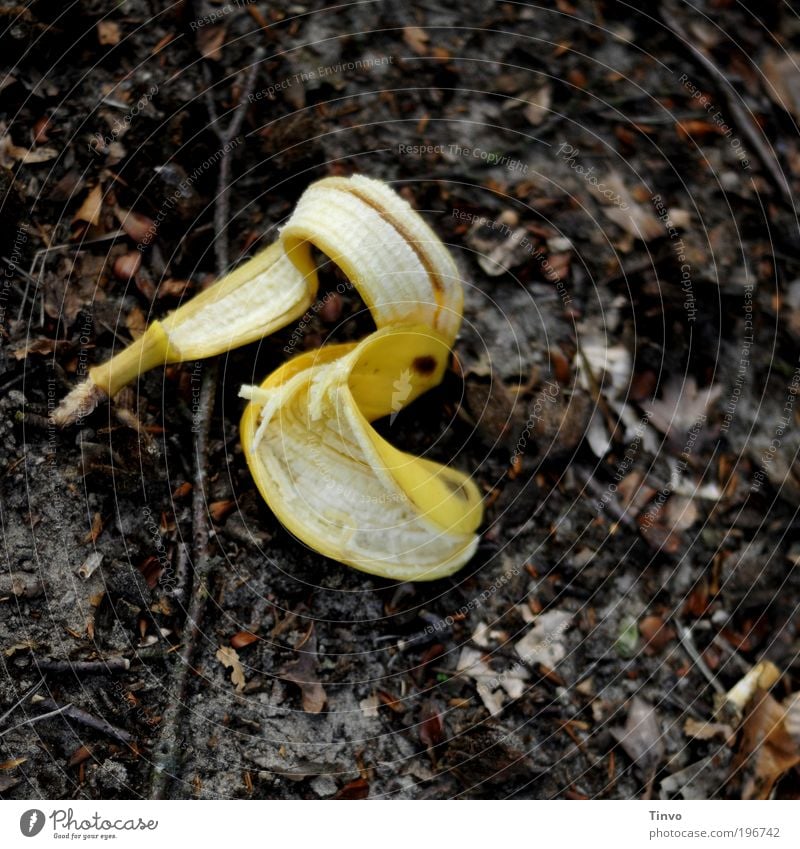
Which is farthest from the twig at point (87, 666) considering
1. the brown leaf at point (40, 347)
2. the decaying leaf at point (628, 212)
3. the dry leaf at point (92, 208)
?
the decaying leaf at point (628, 212)

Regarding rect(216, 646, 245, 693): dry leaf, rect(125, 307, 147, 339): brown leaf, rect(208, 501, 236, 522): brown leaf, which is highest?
rect(125, 307, 147, 339): brown leaf

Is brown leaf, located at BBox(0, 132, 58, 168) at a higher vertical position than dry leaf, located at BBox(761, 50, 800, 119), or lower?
higher

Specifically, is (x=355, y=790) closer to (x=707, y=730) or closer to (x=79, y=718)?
(x=79, y=718)

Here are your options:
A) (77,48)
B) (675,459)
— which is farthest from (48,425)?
(675,459)

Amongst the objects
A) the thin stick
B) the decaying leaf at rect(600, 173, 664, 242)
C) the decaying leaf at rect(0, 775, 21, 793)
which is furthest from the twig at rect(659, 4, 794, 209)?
the decaying leaf at rect(0, 775, 21, 793)

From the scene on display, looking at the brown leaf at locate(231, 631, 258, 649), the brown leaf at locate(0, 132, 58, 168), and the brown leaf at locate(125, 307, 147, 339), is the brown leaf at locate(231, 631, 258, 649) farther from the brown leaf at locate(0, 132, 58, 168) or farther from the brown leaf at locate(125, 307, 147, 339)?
the brown leaf at locate(0, 132, 58, 168)

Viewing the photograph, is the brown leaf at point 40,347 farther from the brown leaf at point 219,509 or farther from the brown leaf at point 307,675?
the brown leaf at point 307,675

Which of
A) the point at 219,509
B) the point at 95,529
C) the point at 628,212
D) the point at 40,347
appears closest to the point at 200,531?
the point at 219,509
